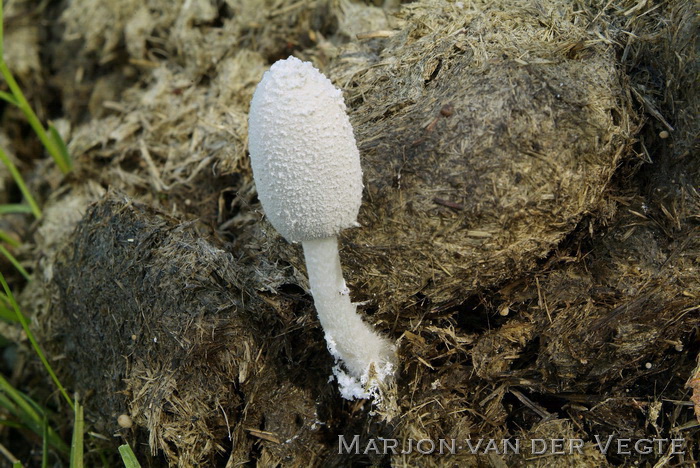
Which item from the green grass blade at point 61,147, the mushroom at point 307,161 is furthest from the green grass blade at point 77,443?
the green grass blade at point 61,147

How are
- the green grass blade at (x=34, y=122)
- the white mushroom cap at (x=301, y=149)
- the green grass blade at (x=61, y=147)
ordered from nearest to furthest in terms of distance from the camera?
the white mushroom cap at (x=301, y=149)
the green grass blade at (x=34, y=122)
the green grass blade at (x=61, y=147)

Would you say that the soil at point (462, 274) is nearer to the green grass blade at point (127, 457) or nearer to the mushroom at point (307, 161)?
the green grass blade at point (127, 457)

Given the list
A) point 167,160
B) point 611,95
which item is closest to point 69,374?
point 167,160

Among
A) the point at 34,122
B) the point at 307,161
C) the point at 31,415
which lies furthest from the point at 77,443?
the point at 34,122

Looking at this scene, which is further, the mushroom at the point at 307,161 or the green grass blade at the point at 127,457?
the green grass blade at the point at 127,457

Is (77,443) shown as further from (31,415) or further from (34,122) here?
(34,122)

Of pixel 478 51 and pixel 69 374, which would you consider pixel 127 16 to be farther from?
pixel 478 51

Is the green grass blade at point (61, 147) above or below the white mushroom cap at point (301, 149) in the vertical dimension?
below

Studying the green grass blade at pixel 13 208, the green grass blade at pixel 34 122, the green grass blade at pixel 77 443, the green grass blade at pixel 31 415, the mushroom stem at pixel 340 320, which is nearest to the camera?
the mushroom stem at pixel 340 320
